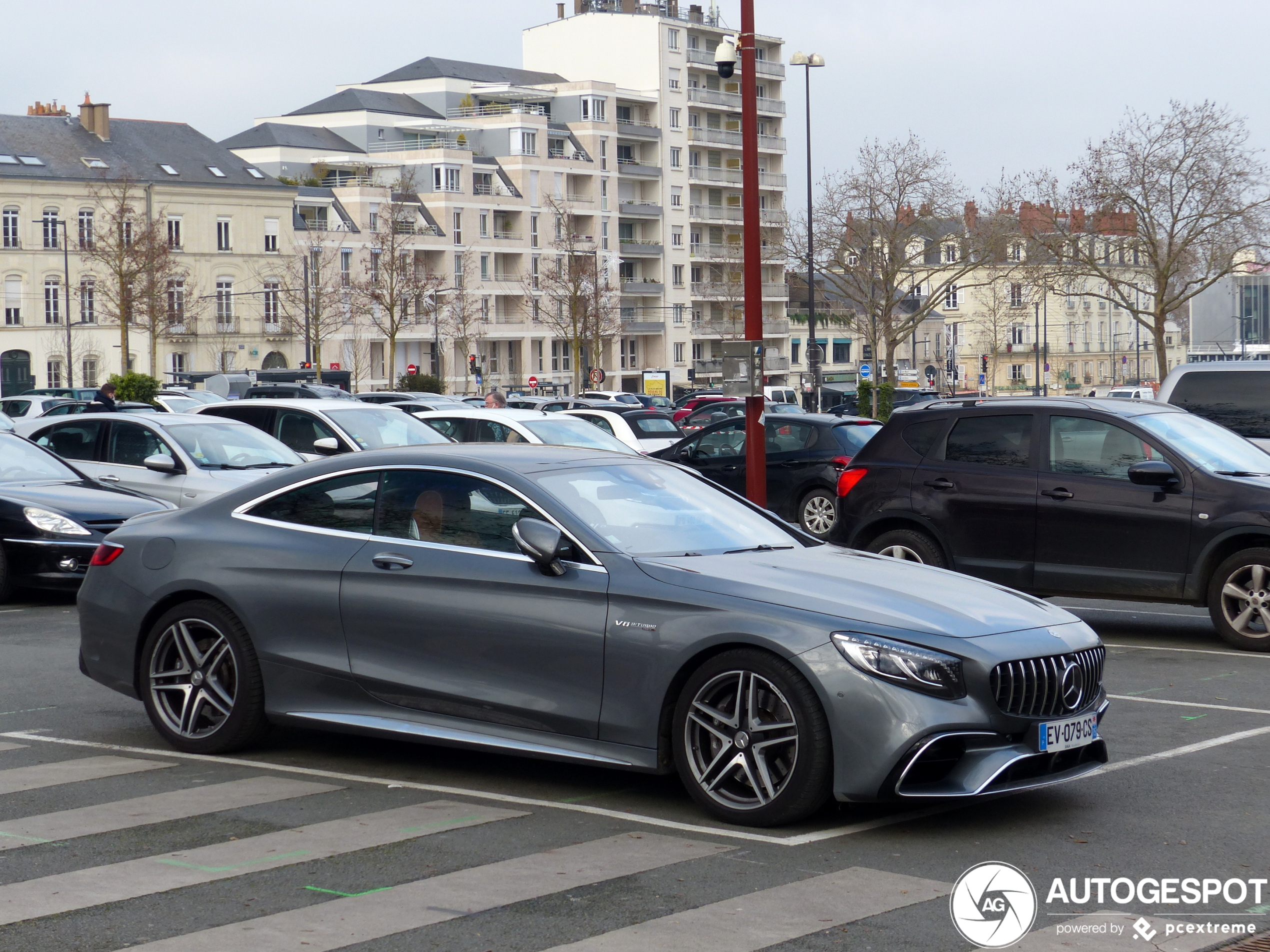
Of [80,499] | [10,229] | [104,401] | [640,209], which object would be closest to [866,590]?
[80,499]

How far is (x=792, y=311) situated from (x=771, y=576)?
132 meters

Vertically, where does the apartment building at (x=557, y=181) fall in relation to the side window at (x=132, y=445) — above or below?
above

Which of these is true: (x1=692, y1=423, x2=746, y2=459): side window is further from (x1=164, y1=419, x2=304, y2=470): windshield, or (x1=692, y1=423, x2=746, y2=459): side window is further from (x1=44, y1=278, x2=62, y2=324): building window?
(x1=44, y1=278, x2=62, y2=324): building window

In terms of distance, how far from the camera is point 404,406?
129 feet

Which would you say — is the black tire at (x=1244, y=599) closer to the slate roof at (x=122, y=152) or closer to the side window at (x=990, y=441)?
the side window at (x=990, y=441)

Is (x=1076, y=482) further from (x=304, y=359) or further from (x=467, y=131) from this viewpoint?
(x=467, y=131)

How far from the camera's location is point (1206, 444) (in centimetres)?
1219

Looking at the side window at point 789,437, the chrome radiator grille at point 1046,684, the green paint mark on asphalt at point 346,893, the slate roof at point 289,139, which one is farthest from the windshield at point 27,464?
the slate roof at point 289,139

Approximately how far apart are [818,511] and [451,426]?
5236 millimetres

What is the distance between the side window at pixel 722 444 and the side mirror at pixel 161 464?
10.1 m

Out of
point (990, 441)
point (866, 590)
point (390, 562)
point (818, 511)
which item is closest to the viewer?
point (866, 590)

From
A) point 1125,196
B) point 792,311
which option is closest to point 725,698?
point 1125,196

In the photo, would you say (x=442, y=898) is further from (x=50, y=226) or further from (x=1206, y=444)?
(x=50, y=226)

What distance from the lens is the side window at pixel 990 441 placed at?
12586 millimetres
